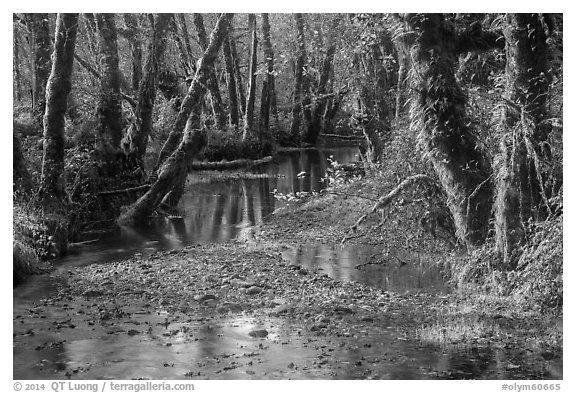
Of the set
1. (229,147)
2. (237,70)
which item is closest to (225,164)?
(229,147)

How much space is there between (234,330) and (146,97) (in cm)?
1635

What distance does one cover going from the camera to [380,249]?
743 inches

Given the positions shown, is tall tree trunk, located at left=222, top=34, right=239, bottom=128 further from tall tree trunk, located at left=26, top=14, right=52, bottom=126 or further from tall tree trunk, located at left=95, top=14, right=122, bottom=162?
tall tree trunk, located at left=95, top=14, right=122, bottom=162

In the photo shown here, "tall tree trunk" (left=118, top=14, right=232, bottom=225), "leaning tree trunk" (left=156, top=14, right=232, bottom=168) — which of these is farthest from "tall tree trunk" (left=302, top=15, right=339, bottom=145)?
"tall tree trunk" (left=118, top=14, right=232, bottom=225)

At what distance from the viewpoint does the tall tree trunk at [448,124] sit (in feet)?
47.3

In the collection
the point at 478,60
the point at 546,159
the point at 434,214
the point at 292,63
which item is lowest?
the point at 434,214

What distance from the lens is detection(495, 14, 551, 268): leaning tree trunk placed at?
13305mm

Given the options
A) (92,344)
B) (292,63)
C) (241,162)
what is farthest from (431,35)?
(292,63)

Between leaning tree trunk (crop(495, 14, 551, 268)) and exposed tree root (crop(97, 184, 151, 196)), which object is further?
exposed tree root (crop(97, 184, 151, 196))

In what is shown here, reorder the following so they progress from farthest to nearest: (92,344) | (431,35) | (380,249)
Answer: (380,249) → (431,35) → (92,344)

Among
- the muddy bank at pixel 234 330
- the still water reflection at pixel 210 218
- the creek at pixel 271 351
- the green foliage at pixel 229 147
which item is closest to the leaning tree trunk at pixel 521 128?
the muddy bank at pixel 234 330

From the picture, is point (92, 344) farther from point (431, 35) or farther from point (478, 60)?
point (478, 60)

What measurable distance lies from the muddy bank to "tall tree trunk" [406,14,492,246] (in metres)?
1.82

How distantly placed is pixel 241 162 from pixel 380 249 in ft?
72.9
